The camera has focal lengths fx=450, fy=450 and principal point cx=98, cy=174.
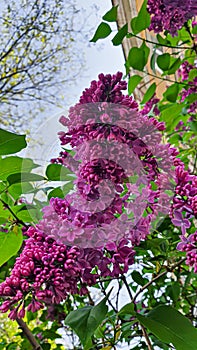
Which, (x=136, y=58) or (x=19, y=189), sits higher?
(x=136, y=58)

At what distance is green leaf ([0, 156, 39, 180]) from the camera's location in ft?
1.07

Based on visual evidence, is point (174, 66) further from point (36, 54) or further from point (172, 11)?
point (36, 54)

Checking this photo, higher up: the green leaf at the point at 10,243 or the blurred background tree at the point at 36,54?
the blurred background tree at the point at 36,54

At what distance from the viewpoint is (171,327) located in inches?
12.9

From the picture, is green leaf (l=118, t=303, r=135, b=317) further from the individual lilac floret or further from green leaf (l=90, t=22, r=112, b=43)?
green leaf (l=90, t=22, r=112, b=43)

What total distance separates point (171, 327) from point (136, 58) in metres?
0.44

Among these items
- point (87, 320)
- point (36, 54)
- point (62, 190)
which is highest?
point (36, 54)

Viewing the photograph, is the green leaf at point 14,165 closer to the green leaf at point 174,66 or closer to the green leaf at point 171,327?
the green leaf at point 171,327

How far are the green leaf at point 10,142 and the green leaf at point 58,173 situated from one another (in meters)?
0.05

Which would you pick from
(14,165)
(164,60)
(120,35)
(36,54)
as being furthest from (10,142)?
(36,54)

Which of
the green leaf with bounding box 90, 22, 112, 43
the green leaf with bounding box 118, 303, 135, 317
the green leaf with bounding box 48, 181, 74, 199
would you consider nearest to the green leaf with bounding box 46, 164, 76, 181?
the green leaf with bounding box 48, 181, 74, 199

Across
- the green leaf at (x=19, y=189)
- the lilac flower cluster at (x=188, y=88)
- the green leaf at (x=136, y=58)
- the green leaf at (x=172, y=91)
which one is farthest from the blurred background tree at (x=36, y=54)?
the green leaf at (x=19, y=189)

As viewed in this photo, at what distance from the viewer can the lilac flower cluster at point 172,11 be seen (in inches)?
25.0

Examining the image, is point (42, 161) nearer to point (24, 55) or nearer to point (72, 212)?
point (72, 212)
